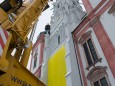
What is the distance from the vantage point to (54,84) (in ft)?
51.4

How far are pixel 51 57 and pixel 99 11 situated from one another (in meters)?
7.69

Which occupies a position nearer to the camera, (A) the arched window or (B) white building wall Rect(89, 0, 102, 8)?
(A) the arched window

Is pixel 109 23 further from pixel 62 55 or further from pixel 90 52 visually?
pixel 62 55

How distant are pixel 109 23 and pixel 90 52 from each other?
109 inches

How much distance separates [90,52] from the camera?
13.6 meters

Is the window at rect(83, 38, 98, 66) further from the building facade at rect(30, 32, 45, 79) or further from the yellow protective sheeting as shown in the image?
the building facade at rect(30, 32, 45, 79)

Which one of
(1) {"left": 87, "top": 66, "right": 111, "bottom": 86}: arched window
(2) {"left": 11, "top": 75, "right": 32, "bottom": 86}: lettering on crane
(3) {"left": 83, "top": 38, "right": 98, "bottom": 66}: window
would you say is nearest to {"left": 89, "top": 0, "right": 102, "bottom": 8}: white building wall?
(3) {"left": 83, "top": 38, "right": 98, "bottom": 66}: window

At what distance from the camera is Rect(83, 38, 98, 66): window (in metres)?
12.9

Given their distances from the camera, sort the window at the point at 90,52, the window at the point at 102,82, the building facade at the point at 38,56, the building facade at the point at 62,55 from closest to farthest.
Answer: the window at the point at 102,82
the window at the point at 90,52
the building facade at the point at 62,55
the building facade at the point at 38,56

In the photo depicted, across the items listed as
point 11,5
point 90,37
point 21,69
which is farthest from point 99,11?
point 21,69

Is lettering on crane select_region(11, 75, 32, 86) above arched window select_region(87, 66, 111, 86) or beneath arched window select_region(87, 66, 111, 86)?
beneath

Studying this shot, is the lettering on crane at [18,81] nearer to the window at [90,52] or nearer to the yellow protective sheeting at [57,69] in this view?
the window at [90,52]

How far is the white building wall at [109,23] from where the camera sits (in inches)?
466

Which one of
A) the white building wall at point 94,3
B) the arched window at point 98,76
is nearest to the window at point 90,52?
the arched window at point 98,76
